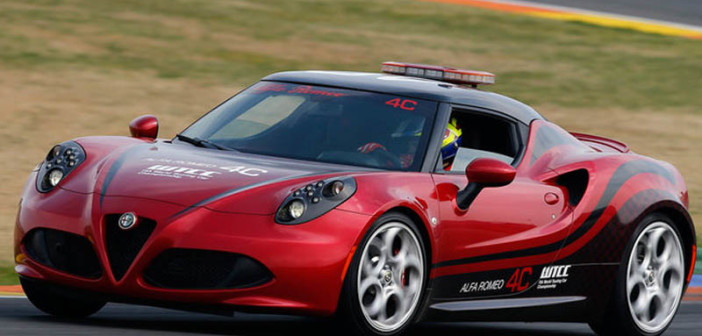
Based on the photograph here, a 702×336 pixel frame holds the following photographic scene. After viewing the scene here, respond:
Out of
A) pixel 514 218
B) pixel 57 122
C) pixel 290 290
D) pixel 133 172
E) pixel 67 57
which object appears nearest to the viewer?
pixel 290 290

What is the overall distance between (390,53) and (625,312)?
13.4 meters

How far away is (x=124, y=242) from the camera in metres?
6.01

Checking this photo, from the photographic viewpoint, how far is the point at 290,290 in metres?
5.92

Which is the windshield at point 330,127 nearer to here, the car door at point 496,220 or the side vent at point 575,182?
the car door at point 496,220

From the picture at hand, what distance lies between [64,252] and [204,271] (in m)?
0.69

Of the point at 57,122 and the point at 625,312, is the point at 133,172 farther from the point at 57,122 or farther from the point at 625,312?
the point at 57,122

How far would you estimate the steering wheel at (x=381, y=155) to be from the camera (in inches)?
267

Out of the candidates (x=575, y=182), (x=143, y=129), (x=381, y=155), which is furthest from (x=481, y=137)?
(x=143, y=129)

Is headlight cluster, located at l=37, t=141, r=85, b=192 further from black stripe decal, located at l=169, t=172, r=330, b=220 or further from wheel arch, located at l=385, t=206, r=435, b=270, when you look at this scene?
wheel arch, located at l=385, t=206, r=435, b=270

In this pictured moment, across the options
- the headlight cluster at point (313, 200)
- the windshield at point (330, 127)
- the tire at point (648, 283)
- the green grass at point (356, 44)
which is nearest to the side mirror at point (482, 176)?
the windshield at point (330, 127)

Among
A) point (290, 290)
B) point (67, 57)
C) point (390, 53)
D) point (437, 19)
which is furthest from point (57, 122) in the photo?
point (290, 290)

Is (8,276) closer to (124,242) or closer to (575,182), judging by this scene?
(124,242)

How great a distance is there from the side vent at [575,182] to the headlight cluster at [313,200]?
1684mm

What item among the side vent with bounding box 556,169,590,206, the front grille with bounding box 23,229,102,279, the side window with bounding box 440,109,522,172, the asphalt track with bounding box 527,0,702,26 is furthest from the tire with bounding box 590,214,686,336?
the asphalt track with bounding box 527,0,702,26
